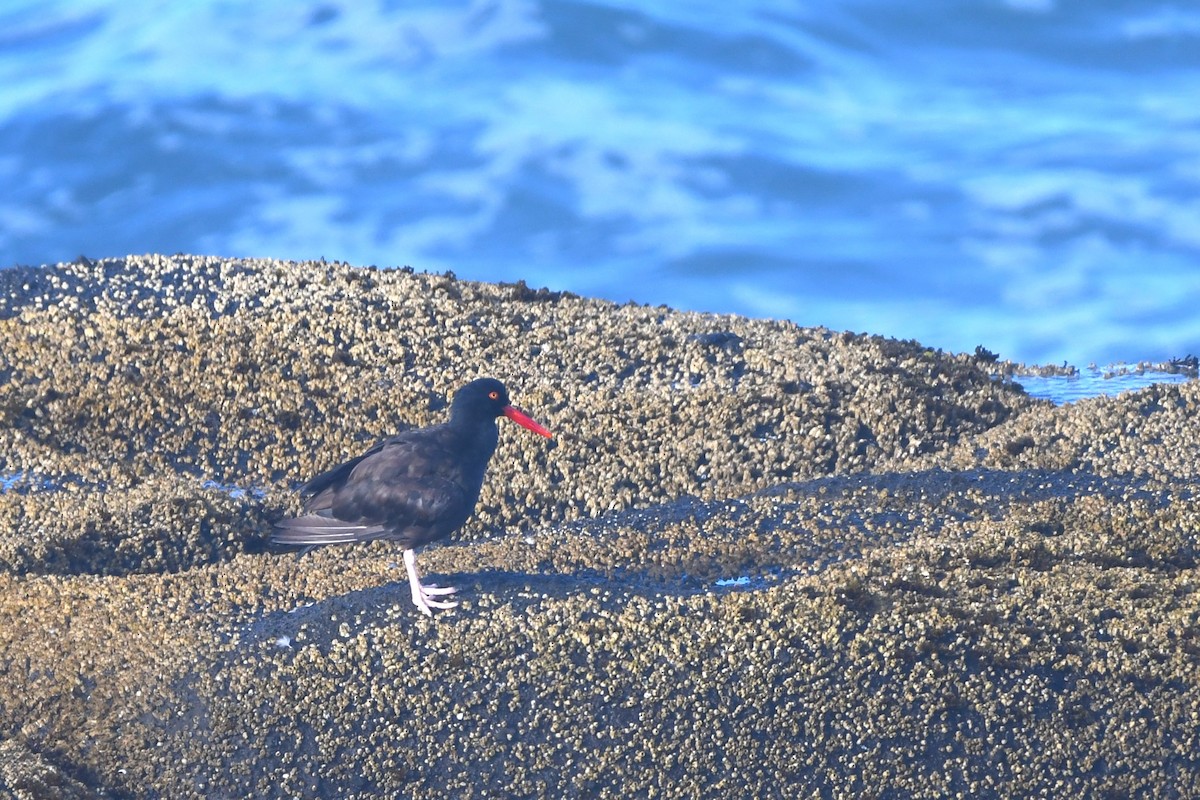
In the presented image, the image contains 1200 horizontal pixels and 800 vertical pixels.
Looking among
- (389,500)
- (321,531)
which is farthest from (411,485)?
(321,531)

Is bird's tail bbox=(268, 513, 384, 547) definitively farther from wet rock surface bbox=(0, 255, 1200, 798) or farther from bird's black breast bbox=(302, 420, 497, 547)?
wet rock surface bbox=(0, 255, 1200, 798)

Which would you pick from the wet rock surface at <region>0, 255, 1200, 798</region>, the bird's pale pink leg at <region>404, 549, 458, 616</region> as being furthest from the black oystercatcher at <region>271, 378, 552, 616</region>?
the wet rock surface at <region>0, 255, 1200, 798</region>

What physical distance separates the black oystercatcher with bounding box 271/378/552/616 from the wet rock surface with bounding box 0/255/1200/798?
36 cm

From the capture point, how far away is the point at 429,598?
25.4 ft

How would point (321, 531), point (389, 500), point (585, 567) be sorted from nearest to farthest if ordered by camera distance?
point (389, 500), point (321, 531), point (585, 567)

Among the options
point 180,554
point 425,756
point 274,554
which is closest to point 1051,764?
point 425,756

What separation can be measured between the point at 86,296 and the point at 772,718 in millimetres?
7877

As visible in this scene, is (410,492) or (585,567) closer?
(410,492)

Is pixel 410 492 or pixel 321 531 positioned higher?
pixel 410 492

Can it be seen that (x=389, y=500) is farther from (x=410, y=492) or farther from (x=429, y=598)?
(x=429, y=598)

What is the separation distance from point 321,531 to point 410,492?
57 centimetres

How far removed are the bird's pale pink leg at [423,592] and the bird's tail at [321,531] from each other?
302 mm

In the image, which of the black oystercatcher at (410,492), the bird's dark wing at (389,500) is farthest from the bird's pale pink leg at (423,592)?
the bird's dark wing at (389,500)

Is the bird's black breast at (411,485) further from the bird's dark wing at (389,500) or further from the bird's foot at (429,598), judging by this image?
the bird's foot at (429,598)
